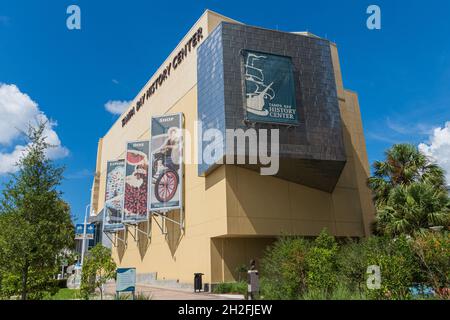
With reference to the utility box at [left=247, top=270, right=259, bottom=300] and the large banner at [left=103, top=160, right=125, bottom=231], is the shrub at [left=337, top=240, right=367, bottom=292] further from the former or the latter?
the large banner at [left=103, top=160, right=125, bottom=231]

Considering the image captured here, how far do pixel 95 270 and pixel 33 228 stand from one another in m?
3.29

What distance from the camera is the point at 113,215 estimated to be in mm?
37656

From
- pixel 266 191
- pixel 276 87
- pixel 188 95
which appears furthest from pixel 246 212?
pixel 188 95

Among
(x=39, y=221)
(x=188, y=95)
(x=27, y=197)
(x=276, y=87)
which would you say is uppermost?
(x=188, y=95)

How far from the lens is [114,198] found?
37.9 metres

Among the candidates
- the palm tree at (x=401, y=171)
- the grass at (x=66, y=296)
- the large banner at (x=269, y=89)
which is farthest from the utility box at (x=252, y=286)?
the palm tree at (x=401, y=171)

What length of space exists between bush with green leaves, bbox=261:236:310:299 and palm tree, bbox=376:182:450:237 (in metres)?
7.79

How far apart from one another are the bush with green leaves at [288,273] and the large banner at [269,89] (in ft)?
28.5

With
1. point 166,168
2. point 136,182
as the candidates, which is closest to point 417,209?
point 166,168

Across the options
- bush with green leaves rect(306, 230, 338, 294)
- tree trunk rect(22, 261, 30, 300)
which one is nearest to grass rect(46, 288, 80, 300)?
tree trunk rect(22, 261, 30, 300)

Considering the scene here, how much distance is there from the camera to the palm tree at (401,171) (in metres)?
22.8

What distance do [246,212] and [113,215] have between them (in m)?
20.6

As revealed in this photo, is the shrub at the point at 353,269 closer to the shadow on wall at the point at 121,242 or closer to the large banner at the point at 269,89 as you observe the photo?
the large banner at the point at 269,89
